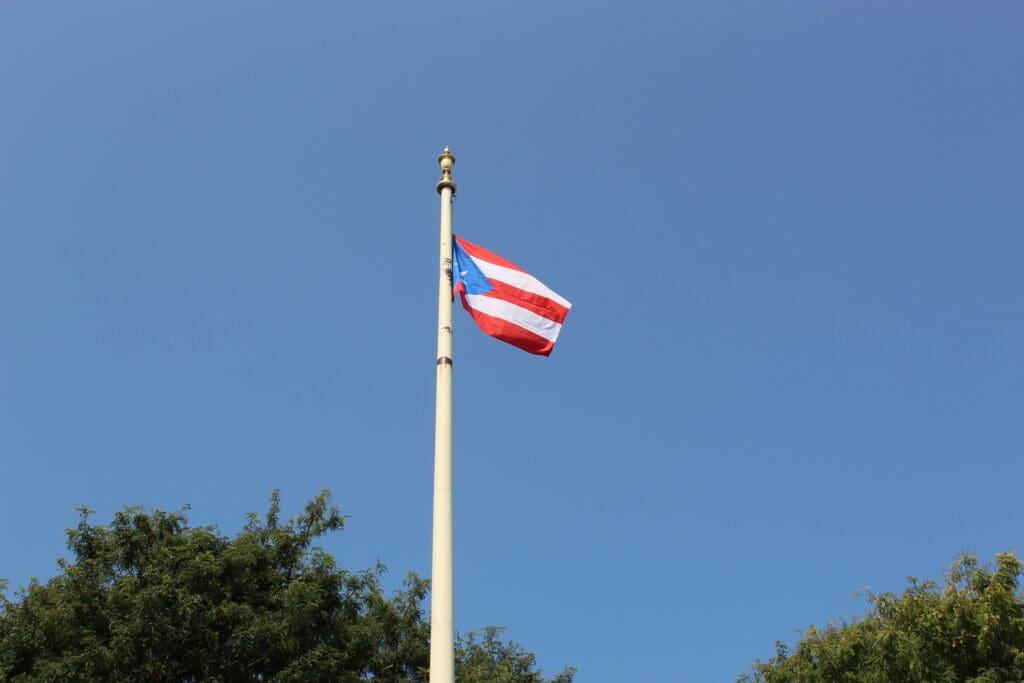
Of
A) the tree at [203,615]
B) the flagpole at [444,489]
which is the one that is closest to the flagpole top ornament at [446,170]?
the flagpole at [444,489]

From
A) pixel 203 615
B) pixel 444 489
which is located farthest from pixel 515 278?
pixel 203 615

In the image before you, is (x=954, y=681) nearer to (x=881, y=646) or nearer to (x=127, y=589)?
(x=881, y=646)

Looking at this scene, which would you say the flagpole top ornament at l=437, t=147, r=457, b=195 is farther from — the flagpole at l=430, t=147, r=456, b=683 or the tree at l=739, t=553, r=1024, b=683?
the tree at l=739, t=553, r=1024, b=683

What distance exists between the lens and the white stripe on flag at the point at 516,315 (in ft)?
45.4

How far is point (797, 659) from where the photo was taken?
84.3 feet

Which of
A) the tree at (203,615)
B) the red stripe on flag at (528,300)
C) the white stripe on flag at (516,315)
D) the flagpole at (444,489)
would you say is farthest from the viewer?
the tree at (203,615)

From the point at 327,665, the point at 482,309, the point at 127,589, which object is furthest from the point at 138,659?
the point at 482,309

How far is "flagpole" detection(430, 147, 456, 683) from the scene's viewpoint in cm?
988

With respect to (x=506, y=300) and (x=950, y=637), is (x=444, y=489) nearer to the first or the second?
(x=506, y=300)

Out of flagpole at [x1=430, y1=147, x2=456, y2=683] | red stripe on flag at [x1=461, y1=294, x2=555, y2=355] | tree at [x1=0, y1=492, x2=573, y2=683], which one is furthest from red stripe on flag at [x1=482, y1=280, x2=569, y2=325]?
tree at [x1=0, y1=492, x2=573, y2=683]

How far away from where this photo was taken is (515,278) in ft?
46.6

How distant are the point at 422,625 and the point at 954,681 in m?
12.9

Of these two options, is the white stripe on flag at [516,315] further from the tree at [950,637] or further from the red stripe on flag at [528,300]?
the tree at [950,637]

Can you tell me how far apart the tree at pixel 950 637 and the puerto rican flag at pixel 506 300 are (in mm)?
13346
